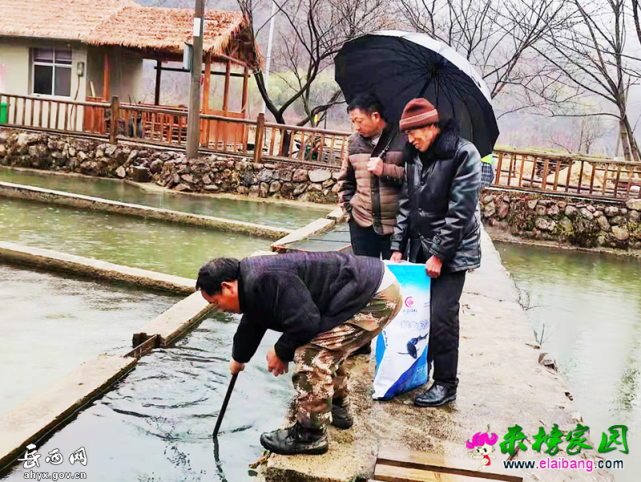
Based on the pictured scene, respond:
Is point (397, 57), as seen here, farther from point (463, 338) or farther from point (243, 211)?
point (243, 211)

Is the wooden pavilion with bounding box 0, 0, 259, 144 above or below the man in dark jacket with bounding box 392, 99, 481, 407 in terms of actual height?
above

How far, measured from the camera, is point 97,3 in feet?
60.3

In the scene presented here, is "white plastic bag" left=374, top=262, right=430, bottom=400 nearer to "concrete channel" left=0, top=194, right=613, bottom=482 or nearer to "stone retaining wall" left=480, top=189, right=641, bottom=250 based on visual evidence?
"concrete channel" left=0, top=194, right=613, bottom=482

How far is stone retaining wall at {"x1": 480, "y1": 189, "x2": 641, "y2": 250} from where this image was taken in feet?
44.0

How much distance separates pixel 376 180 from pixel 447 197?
66cm

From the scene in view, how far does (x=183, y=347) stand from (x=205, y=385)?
66 centimetres

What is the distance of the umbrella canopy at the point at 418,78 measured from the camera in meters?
3.52

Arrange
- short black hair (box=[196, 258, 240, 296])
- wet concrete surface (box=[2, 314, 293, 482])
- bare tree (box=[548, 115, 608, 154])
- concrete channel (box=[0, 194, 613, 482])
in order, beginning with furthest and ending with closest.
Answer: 1. bare tree (box=[548, 115, 608, 154])
2. wet concrete surface (box=[2, 314, 293, 482])
3. concrete channel (box=[0, 194, 613, 482])
4. short black hair (box=[196, 258, 240, 296])

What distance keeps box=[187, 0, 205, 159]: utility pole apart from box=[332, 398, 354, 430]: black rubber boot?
1193cm

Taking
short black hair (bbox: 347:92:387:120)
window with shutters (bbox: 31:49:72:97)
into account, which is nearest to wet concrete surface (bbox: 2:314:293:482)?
short black hair (bbox: 347:92:387:120)

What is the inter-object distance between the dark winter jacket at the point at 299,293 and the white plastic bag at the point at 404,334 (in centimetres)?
49

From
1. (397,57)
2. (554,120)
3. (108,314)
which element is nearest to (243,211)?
(108,314)

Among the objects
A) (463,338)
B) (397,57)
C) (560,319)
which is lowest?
(560,319)

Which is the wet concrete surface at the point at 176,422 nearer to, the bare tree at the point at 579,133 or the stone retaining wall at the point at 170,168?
the stone retaining wall at the point at 170,168
